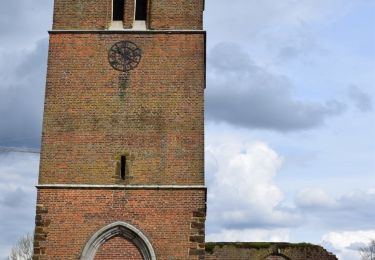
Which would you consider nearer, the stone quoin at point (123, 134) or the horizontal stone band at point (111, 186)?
the stone quoin at point (123, 134)

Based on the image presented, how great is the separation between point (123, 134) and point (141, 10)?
13.1ft

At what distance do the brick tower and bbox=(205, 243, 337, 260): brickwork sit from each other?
7.44 meters

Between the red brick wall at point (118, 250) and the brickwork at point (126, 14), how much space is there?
20.5 ft

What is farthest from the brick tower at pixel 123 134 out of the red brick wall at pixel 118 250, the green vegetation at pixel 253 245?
the green vegetation at pixel 253 245

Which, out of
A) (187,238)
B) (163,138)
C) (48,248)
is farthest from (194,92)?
(48,248)

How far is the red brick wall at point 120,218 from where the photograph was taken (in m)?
16.8

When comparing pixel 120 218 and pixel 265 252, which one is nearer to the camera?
pixel 120 218

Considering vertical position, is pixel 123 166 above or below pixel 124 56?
below

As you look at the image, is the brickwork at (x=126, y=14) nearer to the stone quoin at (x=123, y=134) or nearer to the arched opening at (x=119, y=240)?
the stone quoin at (x=123, y=134)

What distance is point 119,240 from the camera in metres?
17.1

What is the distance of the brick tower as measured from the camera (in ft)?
55.5

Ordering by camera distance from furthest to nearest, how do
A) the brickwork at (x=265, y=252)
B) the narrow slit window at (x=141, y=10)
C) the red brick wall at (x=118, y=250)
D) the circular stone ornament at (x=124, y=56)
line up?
the brickwork at (x=265, y=252)
the narrow slit window at (x=141, y=10)
the circular stone ornament at (x=124, y=56)
the red brick wall at (x=118, y=250)

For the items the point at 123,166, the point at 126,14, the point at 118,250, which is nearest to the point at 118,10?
the point at 126,14

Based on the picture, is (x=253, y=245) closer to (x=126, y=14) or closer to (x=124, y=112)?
(x=124, y=112)
